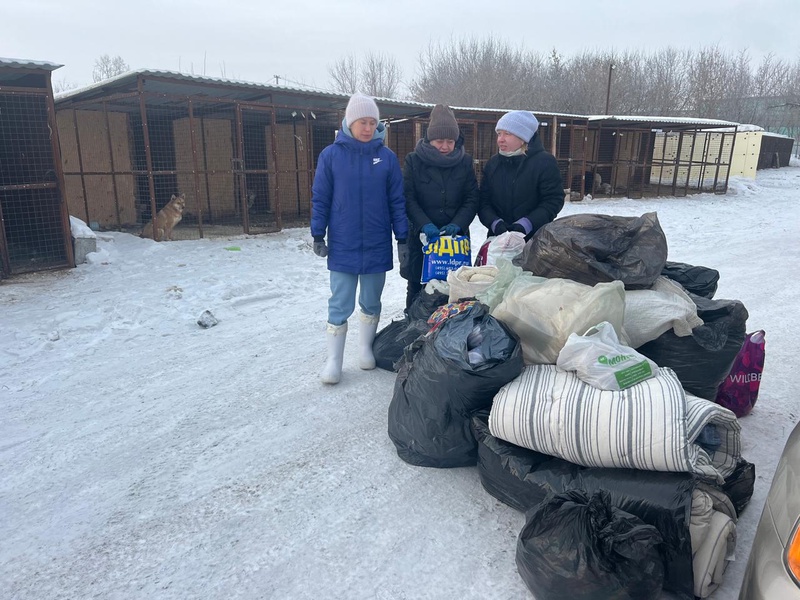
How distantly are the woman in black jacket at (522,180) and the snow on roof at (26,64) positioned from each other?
5.50 m

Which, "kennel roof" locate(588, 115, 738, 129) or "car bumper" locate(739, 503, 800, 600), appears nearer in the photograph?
"car bumper" locate(739, 503, 800, 600)

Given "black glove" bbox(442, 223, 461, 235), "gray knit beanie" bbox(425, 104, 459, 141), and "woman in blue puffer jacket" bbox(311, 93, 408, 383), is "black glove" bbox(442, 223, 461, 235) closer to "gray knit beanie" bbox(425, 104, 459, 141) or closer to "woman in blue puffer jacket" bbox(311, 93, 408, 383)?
"woman in blue puffer jacket" bbox(311, 93, 408, 383)

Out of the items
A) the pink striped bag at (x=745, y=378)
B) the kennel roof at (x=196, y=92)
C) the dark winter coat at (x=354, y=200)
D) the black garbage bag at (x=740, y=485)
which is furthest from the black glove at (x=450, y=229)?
the kennel roof at (x=196, y=92)

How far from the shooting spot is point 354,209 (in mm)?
3541

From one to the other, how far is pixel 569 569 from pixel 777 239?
30.9 ft

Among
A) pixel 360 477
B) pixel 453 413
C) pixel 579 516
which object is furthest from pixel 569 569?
pixel 360 477

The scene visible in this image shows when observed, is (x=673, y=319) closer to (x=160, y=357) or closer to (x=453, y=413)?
(x=453, y=413)

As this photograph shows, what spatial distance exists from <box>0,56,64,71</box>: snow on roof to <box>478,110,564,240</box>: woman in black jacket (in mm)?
5500

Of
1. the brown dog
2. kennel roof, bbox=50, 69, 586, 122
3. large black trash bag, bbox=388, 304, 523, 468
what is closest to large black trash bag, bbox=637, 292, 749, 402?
large black trash bag, bbox=388, 304, 523, 468

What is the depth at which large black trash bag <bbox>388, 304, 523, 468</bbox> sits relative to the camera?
95.4 inches

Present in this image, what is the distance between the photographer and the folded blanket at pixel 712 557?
192cm

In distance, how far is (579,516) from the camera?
1800 millimetres

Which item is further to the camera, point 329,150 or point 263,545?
point 329,150

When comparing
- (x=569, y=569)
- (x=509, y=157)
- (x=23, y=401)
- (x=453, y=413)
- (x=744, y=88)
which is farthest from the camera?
(x=744, y=88)
